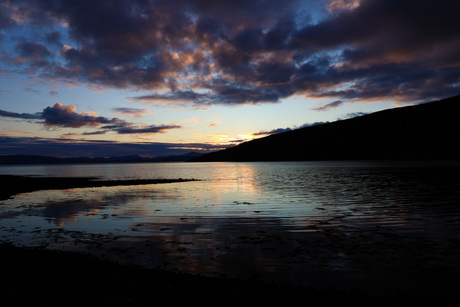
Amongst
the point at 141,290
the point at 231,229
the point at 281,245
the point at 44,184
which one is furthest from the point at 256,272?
the point at 44,184

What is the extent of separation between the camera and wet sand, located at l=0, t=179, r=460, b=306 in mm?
9234

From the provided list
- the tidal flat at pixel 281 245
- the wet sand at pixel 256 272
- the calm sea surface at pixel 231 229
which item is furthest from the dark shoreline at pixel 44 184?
the wet sand at pixel 256 272

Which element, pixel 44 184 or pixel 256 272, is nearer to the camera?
pixel 256 272

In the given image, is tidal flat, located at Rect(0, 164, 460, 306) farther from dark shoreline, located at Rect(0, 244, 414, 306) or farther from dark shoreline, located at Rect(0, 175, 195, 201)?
dark shoreline, located at Rect(0, 175, 195, 201)

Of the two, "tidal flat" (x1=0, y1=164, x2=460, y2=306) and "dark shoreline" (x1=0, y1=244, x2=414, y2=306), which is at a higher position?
"dark shoreline" (x1=0, y1=244, x2=414, y2=306)

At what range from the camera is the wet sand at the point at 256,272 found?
9234mm

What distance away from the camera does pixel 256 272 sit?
39.4 feet

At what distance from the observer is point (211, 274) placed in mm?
11836

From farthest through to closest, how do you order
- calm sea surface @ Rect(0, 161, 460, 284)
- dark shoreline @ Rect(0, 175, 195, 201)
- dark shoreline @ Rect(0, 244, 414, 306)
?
dark shoreline @ Rect(0, 175, 195, 201)
calm sea surface @ Rect(0, 161, 460, 284)
dark shoreline @ Rect(0, 244, 414, 306)

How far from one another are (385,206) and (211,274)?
2429cm

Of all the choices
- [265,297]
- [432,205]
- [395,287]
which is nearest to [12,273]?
[265,297]

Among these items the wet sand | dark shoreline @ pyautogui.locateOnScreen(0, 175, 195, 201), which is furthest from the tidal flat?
dark shoreline @ pyautogui.locateOnScreen(0, 175, 195, 201)

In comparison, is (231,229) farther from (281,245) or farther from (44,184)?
(44,184)

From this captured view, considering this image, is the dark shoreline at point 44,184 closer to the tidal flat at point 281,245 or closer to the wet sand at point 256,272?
the tidal flat at point 281,245
